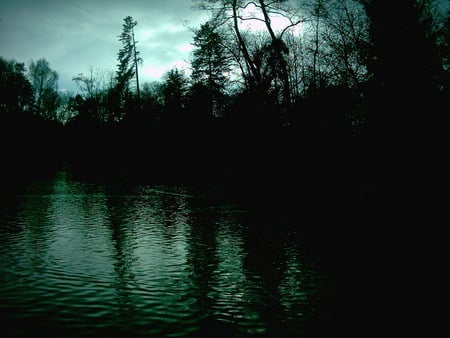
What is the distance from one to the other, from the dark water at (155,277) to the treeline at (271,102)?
31.1ft

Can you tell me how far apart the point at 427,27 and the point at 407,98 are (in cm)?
371

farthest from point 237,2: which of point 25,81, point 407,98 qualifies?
point 25,81

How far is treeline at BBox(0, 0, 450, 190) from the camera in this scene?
14523mm

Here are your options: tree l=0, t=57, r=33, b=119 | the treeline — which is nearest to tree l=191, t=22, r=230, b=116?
the treeline

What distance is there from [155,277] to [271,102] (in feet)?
68.5

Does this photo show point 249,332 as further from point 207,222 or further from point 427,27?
point 427,27

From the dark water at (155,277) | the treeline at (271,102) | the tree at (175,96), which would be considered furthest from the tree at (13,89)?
the dark water at (155,277)

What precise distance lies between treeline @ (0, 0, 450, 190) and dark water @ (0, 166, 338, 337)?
948cm

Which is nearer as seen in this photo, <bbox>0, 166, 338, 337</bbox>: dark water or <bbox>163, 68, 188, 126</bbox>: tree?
<bbox>0, 166, 338, 337</bbox>: dark water

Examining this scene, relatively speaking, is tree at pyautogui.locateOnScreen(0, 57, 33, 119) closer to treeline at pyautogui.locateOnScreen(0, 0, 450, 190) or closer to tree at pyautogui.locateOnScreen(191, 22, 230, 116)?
treeline at pyautogui.locateOnScreen(0, 0, 450, 190)

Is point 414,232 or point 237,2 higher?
point 237,2

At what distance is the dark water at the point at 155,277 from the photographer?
366 centimetres

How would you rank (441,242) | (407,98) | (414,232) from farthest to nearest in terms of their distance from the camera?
(407,98)
(414,232)
(441,242)

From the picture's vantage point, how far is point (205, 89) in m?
35.5
